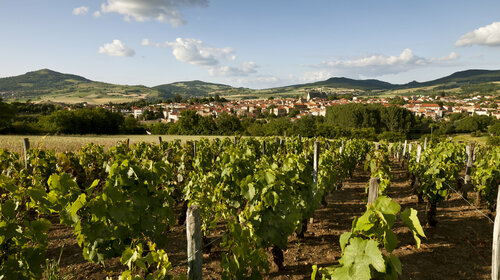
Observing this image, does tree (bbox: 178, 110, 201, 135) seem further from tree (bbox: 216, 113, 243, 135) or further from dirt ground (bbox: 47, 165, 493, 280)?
dirt ground (bbox: 47, 165, 493, 280)

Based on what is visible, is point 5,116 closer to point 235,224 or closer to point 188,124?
point 188,124

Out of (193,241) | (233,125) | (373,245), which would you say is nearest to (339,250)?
(193,241)

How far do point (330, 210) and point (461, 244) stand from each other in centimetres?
286

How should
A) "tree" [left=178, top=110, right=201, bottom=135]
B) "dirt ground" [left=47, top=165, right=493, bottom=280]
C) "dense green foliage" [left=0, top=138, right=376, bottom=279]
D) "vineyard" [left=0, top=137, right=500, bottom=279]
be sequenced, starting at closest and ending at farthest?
"vineyard" [left=0, top=137, right=500, bottom=279]
"dense green foliage" [left=0, top=138, right=376, bottom=279]
"dirt ground" [left=47, top=165, right=493, bottom=280]
"tree" [left=178, top=110, right=201, bottom=135]

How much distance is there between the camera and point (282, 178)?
12.9ft

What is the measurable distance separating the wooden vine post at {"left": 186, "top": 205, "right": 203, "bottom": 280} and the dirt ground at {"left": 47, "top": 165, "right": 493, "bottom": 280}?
0.86 meters

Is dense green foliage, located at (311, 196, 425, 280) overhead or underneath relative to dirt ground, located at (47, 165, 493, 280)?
overhead

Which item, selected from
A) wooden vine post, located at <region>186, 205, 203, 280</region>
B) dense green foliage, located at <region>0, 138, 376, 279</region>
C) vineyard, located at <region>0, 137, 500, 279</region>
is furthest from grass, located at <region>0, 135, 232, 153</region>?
wooden vine post, located at <region>186, 205, 203, 280</region>

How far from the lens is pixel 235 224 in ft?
9.23

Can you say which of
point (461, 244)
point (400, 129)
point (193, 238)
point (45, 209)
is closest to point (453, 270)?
point (461, 244)

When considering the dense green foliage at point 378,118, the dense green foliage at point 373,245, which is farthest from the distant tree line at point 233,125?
the dense green foliage at point 373,245

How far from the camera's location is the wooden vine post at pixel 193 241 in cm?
239

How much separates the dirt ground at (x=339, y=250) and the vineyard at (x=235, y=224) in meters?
0.02

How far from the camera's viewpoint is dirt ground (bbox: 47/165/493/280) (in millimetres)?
4367
